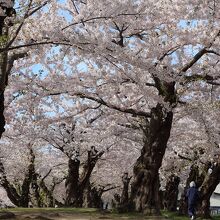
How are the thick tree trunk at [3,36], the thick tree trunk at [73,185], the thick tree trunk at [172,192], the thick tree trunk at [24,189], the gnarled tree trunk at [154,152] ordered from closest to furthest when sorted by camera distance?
1. the thick tree trunk at [3,36]
2. the gnarled tree trunk at [154,152]
3. the thick tree trunk at [73,185]
4. the thick tree trunk at [24,189]
5. the thick tree trunk at [172,192]

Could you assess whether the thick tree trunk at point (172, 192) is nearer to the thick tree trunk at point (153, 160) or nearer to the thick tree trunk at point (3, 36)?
the thick tree trunk at point (153, 160)

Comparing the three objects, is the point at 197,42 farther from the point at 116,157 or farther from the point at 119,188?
the point at 119,188

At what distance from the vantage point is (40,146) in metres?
32.8

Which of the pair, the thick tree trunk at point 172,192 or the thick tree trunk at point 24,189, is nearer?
the thick tree trunk at point 24,189

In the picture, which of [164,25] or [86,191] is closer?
[164,25]

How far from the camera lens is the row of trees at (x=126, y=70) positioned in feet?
41.7

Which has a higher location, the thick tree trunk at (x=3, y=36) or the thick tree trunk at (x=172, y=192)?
the thick tree trunk at (x=3, y=36)

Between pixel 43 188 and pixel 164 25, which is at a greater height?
pixel 164 25

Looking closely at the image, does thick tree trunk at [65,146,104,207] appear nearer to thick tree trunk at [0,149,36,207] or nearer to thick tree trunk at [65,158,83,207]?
thick tree trunk at [65,158,83,207]

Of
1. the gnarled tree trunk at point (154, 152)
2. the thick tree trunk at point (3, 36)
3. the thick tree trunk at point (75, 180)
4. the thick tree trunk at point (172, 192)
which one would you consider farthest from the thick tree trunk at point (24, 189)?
the thick tree trunk at point (3, 36)

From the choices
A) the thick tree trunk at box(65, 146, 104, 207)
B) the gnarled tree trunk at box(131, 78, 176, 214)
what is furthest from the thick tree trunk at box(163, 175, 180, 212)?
the gnarled tree trunk at box(131, 78, 176, 214)

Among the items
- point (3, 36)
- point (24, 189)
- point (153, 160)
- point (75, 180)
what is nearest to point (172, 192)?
point (75, 180)

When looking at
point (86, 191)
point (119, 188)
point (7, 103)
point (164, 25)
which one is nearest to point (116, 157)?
point (86, 191)

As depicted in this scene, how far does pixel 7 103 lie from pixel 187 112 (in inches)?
317
